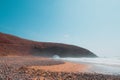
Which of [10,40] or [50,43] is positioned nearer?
[10,40]

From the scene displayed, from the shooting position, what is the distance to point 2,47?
2247 inches

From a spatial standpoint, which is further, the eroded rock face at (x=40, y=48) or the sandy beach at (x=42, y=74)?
the eroded rock face at (x=40, y=48)

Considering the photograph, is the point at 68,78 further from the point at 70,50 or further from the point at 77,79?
the point at 70,50

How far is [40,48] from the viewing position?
225 ft

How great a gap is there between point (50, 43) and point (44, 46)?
4.63m

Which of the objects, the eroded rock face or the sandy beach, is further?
the eroded rock face

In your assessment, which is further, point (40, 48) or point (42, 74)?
point (40, 48)

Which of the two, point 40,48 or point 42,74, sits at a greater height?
point 40,48

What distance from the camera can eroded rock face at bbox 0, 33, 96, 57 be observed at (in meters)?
62.1

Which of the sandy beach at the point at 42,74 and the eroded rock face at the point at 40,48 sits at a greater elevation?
the eroded rock face at the point at 40,48

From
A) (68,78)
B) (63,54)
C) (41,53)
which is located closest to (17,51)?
(41,53)

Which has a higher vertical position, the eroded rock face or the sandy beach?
the eroded rock face

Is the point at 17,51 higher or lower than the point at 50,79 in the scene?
higher

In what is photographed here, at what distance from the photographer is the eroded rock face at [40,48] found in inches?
2445
